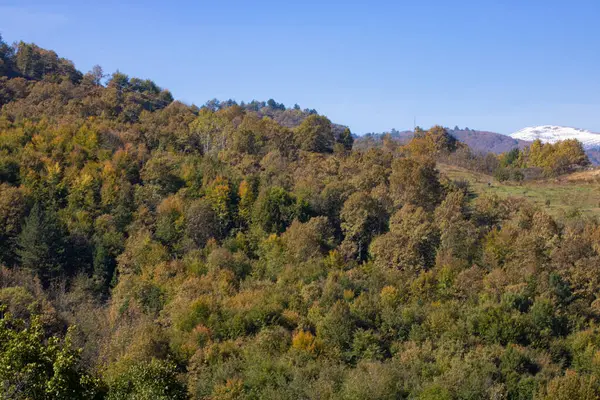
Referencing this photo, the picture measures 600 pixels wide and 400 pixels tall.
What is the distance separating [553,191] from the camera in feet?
168

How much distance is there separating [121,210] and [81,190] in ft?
15.4

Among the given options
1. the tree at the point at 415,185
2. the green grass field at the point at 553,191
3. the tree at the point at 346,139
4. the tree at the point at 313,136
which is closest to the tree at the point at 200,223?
the tree at the point at 415,185

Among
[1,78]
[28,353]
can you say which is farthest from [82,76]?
[28,353]

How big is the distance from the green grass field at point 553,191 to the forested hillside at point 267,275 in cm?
354

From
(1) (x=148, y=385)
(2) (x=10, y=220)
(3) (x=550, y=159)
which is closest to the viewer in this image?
(1) (x=148, y=385)

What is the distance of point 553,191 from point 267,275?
2951 cm

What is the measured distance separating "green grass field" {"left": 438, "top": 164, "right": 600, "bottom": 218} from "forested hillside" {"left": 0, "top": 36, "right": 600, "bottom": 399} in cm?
354

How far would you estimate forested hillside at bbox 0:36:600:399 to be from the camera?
2488 centimetres

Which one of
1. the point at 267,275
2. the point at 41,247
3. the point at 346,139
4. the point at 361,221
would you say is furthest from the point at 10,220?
the point at 346,139

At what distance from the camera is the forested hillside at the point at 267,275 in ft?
81.6

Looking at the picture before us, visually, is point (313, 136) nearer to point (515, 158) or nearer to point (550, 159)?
point (550, 159)

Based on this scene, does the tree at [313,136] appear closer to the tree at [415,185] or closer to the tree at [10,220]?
the tree at [415,185]

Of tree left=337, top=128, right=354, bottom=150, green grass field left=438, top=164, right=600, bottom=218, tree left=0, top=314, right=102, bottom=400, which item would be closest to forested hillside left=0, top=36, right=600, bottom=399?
tree left=0, top=314, right=102, bottom=400

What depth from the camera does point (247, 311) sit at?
108 ft
